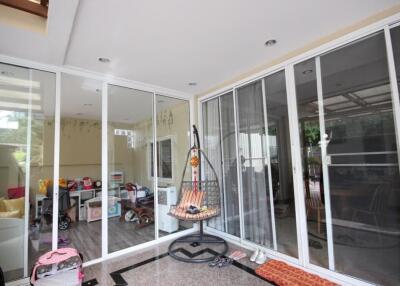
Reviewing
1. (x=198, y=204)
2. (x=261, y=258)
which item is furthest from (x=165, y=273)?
(x=261, y=258)

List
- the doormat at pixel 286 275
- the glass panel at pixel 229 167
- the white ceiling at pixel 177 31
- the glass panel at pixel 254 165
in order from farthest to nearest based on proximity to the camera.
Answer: the glass panel at pixel 229 167, the glass panel at pixel 254 165, the doormat at pixel 286 275, the white ceiling at pixel 177 31

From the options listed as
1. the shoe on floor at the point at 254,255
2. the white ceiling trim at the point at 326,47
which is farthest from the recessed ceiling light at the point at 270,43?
the shoe on floor at the point at 254,255

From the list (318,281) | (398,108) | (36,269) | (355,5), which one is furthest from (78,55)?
(318,281)

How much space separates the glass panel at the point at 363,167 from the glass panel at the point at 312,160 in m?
0.12

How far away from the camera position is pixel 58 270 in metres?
2.20

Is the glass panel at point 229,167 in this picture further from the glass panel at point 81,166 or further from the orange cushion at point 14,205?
the orange cushion at point 14,205

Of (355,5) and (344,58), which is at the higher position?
(355,5)

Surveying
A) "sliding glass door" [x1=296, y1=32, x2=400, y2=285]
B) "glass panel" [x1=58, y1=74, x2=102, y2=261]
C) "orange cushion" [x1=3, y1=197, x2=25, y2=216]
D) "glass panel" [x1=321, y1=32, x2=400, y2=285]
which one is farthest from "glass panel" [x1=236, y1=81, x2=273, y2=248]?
"orange cushion" [x1=3, y1=197, x2=25, y2=216]

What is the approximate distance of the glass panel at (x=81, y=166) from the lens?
326cm

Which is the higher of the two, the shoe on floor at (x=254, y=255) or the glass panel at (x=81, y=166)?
the glass panel at (x=81, y=166)

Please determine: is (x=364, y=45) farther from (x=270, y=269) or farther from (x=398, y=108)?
(x=270, y=269)

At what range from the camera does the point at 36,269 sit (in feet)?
7.05

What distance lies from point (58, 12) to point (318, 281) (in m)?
3.58

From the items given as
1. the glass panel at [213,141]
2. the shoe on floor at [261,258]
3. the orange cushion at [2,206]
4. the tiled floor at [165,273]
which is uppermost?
the glass panel at [213,141]
